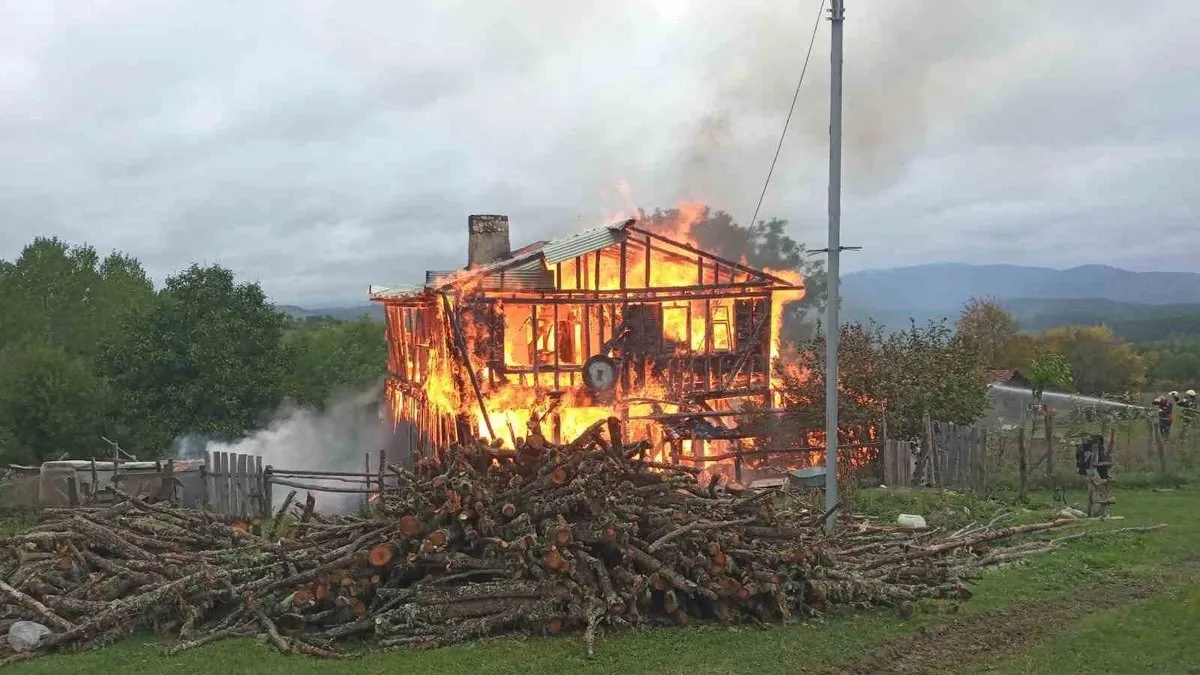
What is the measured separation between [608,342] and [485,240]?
5679 mm

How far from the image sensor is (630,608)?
31.1 feet

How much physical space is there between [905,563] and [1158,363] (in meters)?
63.5

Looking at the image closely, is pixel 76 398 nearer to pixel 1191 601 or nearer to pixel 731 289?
pixel 731 289

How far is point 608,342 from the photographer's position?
A: 2169 cm

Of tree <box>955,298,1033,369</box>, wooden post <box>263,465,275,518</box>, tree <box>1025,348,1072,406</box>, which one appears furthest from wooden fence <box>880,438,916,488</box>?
tree <box>955,298,1033,369</box>

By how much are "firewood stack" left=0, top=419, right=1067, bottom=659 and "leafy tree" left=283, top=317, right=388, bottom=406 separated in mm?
21665

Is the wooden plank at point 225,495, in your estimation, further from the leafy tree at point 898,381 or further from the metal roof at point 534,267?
the leafy tree at point 898,381

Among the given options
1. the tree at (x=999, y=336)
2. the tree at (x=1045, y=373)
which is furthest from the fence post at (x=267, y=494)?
the tree at (x=999, y=336)

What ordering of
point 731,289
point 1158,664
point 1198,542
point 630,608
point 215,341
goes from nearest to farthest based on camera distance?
point 1158,664, point 630,608, point 1198,542, point 731,289, point 215,341

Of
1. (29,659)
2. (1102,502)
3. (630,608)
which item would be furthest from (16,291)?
(1102,502)

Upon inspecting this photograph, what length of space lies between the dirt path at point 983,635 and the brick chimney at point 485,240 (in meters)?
17.5

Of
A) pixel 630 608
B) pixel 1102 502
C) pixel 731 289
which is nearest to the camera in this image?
pixel 630 608

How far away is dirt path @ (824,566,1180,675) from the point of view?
8586 millimetres

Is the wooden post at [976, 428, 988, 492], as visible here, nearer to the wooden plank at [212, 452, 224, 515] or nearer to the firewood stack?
the firewood stack
